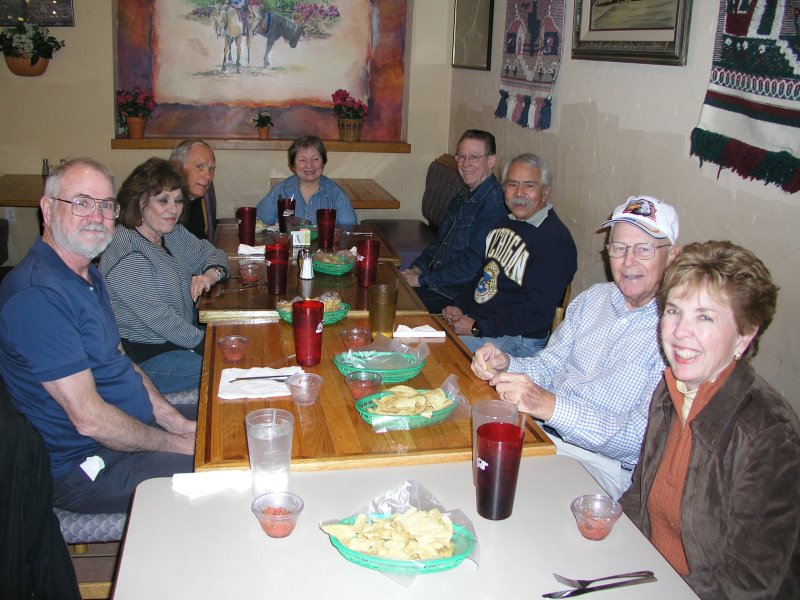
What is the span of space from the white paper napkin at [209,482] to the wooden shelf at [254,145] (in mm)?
5109

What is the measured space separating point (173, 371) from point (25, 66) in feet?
14.5

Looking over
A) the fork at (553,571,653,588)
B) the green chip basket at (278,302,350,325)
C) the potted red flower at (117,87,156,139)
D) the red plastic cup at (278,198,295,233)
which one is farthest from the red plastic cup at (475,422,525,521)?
the potted red flower at (117,87,156,139)

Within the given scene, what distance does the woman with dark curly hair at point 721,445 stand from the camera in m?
1.42

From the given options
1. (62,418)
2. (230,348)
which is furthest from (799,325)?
(62,418)

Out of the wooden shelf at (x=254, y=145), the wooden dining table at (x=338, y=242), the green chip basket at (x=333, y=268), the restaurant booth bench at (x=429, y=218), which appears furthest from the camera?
the wooden shelf at (x=254, y=145)

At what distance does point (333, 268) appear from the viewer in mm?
3152

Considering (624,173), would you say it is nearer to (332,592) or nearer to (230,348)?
(230,348)

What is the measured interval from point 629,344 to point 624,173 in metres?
1.49

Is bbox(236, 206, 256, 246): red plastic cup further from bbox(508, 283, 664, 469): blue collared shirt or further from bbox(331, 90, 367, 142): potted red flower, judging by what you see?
bbox(331, 90, 367, 142): potted red flower

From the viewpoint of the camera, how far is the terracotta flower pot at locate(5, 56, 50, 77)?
5.86 m

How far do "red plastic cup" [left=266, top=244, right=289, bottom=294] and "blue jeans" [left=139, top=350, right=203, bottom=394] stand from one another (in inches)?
15.6

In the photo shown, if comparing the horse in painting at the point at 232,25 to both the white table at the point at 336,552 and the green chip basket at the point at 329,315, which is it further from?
the white table at the point at 336,552

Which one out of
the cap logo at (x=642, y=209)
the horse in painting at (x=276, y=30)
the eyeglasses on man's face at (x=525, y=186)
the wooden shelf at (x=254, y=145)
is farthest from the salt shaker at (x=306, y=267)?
the horse in painting at (x=276, y=30)

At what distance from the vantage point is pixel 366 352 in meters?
2.15
